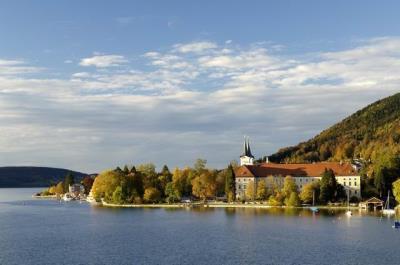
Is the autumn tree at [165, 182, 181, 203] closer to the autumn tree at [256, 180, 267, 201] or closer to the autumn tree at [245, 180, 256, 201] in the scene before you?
the autumn tree at [245, 180, 256, 201]

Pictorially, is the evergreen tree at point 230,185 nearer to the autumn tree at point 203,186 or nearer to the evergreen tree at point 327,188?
the autumn tree at point 203,186

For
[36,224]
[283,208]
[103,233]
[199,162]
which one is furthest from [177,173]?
[103,233]

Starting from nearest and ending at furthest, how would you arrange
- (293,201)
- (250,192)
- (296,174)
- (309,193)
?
(293,201)
(309,193)
(250,192)
(296,174)

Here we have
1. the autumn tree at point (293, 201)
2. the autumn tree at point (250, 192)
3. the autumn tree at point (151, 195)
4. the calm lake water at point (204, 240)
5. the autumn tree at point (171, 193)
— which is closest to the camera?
the calm lake water at point (204, 240)

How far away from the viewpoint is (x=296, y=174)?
127625mm

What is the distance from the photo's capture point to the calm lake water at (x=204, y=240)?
48094 millimetres

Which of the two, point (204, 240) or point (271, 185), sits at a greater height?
point (271, 185)

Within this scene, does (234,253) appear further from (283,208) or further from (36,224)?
(283,208)

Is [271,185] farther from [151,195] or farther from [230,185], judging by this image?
[151,195]

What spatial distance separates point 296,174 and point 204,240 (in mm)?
71356

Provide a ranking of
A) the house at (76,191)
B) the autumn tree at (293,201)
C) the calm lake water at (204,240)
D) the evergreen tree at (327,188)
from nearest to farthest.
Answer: the calm lake water at (204,240)
the autumn tree at (293,201)
the evergreen tree at (327,188)
the house at (76,191)

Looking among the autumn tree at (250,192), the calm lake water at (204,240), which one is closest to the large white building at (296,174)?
the autumn tree at (250,192)

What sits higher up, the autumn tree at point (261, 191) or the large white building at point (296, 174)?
the large white building at point (296, 174)

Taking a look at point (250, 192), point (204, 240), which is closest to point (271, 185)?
point (250, 192)
